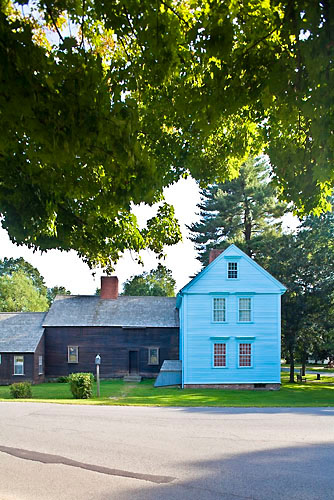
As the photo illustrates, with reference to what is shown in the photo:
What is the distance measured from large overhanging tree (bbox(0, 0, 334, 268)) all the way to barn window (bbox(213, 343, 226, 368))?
2822 cm

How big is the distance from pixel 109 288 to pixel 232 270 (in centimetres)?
1378

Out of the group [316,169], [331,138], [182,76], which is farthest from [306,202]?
[182,76]

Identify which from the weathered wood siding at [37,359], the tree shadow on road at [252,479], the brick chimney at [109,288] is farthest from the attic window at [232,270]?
the tree shadow on road at [252,479]

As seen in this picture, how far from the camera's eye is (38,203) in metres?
8.35

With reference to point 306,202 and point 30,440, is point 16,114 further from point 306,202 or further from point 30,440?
point 30,440

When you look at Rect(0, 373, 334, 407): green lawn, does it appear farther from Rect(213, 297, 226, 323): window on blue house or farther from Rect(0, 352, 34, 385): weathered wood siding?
Rect(213, 297, 226, 323): window on blue house

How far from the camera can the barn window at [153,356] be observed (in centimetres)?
4181

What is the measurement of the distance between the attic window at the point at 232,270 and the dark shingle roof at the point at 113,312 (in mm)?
8247

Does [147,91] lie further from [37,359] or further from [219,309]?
[37,359]

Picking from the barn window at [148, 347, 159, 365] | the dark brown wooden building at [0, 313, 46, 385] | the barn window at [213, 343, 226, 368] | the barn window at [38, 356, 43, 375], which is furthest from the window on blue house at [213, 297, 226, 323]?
the barn window at [38, 356, 43, 375]

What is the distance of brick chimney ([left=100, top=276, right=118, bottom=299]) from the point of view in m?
45.6

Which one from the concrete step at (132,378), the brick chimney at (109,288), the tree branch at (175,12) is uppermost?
the tree branch at (175,12)

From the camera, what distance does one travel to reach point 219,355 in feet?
116

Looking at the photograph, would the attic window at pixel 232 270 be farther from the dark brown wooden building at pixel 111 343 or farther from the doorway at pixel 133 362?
the doorway at pixel 133 362
